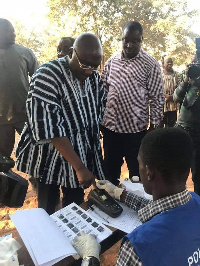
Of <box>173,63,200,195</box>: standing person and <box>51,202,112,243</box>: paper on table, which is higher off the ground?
<box>173,63,200,195</box>: standing person

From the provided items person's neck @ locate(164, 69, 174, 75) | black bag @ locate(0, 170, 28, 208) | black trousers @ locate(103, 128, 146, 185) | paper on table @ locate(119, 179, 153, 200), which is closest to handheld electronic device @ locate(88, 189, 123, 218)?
paper on table @ locate(119, 179, 153, 200)

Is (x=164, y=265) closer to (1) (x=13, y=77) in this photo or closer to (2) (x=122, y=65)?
(2) (x=122, y=65)

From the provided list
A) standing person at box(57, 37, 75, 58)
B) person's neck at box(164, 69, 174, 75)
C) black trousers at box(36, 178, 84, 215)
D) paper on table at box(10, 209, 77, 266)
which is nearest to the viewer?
paper on table at box(10, 209, 77, 266)

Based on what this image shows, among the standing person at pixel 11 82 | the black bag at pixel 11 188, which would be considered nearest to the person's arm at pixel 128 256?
the black bag at pixel 11 188

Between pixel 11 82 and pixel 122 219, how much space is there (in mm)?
2104

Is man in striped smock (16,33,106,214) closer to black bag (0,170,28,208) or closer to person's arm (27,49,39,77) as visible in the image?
black bag (0,170,28,208)

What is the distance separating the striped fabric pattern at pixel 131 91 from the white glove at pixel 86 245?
52.4 inches

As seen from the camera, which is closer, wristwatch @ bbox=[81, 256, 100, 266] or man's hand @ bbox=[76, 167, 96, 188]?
wristwatch @ bbox=[81, 256, 100, 266]

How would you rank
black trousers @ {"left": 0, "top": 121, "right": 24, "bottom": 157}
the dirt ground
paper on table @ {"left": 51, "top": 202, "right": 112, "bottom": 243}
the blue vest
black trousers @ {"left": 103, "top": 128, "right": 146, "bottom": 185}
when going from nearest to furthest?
the blue vest, paper on table @ {"left": 51, "top": 202, "right": 112, "bottom": 243}, the dirt ground, black trousers @ {"left": 103, "top": 128, "right": 146, "bottom": 185}, black trousers @ {"left": 0, "top": 121, "right": 24, "bottom": 157}

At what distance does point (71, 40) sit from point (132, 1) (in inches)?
446

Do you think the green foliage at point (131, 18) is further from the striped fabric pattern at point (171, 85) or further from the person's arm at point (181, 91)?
the person's arm at point (181, 91)

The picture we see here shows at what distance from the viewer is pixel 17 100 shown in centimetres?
298

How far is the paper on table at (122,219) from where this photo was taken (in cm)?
135

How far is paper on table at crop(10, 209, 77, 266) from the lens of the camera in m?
1.09
